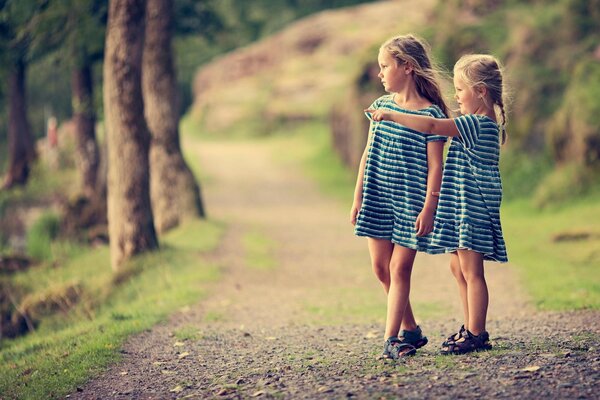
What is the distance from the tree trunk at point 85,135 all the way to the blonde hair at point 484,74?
554 inches

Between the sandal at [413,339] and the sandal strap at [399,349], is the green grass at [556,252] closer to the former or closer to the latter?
the sandal at [413,339]

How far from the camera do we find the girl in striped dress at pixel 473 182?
5734 mm

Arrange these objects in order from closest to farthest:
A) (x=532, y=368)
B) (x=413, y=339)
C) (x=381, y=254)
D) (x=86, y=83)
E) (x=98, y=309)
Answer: (x=532, y=368)
(x=381, y=254)
(x=413, y=339)
(x=98, y=309)
(x=86, y=83)

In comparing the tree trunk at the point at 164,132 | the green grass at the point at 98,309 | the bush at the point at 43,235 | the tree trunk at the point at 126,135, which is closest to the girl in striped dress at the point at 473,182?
the green grass at the point at 98,309

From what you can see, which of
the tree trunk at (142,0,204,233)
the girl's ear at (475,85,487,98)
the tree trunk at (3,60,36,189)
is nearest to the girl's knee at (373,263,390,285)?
the girl's ear at (475,85,487,98)

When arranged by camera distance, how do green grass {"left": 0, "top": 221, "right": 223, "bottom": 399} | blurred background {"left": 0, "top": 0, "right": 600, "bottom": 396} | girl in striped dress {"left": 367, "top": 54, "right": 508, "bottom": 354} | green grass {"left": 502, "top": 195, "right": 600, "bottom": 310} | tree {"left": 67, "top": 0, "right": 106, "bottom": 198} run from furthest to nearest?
→ tree {"left": 67, "top": 0, "right": 106, "bottom": 198} < blurred background {"left": 0, "top": 0, "right": 600, "bottom": 396} < green grass {"left": 502, "top": 195, "right": 600, "bottom": 310} < green grass {"left": 0, "top": 221, "right": 223, "bottom": 399} < girl in striped dress {"left": 367, "top": 54, "right": 508, "bottom": 354}

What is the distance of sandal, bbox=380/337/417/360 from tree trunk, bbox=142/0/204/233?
10498mm

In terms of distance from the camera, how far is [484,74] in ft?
19.2

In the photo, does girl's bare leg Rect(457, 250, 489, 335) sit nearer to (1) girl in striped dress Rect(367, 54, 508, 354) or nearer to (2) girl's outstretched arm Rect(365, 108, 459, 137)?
(1) girl in striped dress Rect(367, 54, 508, 354)

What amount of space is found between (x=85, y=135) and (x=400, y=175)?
14.5m

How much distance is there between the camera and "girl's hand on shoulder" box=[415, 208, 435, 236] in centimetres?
575

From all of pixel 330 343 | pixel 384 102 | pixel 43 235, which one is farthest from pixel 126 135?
pixel 384 102

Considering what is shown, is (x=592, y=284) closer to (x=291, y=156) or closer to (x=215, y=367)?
(x=215, y=367)

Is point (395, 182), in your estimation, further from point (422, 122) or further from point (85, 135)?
point (85, 135)
